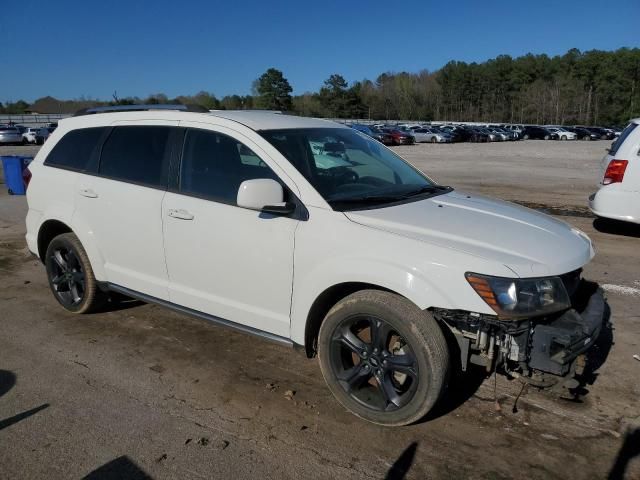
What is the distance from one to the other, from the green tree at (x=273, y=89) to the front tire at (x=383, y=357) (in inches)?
4058

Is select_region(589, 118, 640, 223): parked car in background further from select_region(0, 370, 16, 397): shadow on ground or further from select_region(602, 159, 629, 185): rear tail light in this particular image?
select_region(0, 370, 16, 397): shadow on ground

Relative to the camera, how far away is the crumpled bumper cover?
275 cm

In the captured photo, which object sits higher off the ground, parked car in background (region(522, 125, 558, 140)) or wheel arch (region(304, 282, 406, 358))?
parked car in background (region(522, 125, 558, 140))

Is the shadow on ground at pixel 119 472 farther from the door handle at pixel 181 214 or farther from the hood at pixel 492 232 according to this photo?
the hood at pixel 492 232

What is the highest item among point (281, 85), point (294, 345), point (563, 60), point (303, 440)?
point (563, 60)

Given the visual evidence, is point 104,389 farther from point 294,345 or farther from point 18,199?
point 18,199

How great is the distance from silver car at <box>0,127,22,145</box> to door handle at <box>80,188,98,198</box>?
39.8 meters

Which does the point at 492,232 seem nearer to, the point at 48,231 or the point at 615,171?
the point at 48,231

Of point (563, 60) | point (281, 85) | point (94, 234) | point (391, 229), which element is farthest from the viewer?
point (563, 60)

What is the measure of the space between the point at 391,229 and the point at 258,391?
1466 mm

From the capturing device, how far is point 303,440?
3.07 metres

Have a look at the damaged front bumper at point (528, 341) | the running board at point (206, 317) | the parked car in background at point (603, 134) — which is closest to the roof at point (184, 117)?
the running board at point (206, 317)

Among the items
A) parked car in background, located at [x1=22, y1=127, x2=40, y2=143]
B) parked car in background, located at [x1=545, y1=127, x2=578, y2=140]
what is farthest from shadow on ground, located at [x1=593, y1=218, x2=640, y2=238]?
parked car in background, located at [x1=545, y1=127, x2=578, y2=140]

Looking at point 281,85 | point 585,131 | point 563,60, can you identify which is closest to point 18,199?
point 585,131
